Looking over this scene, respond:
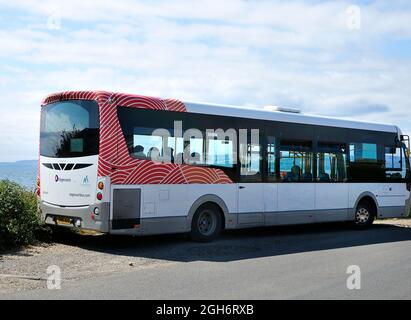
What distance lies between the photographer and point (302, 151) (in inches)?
580

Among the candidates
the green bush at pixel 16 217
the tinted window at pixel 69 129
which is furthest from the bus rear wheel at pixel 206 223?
the green bush at pixel 16 217

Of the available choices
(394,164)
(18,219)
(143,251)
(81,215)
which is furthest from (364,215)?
(18,219)

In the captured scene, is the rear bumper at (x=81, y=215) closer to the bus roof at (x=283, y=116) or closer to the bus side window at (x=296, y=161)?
the bus roof at (x=283, y=116)

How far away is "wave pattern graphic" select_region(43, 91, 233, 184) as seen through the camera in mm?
10945

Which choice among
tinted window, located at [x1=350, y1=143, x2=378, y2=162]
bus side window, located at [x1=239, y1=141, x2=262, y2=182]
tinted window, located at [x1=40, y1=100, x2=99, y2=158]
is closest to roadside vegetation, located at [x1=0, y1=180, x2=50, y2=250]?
tinted window, located at [x1=40, y1=100, x2=99, y2=158]

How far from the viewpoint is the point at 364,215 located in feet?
54.8

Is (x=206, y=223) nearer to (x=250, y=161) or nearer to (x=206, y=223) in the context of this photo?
(x=206, y=223)

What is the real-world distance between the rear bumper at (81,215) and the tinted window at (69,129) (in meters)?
1.05

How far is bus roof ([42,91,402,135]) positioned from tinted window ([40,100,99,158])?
0.15 m

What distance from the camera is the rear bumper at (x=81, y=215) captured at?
35.5 feet

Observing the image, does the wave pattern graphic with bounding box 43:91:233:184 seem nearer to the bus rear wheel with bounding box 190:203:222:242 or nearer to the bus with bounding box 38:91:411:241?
the bus with bounding box 38:91:411:241

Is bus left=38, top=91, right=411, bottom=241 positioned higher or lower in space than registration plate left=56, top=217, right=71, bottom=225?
higher
